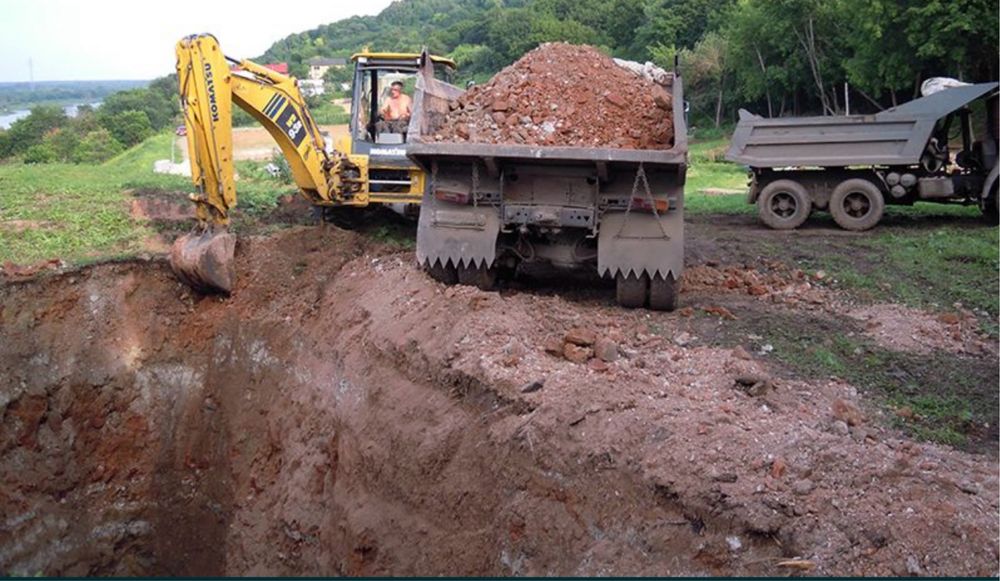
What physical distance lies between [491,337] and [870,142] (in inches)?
334

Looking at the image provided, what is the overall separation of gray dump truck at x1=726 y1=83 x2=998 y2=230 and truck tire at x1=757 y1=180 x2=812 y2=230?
0.05ft

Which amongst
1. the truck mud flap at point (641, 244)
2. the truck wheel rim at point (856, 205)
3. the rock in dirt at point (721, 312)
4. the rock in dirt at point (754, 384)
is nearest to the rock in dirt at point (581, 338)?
the rock in dirt at point (754, 384)

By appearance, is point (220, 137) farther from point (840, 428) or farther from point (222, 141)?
point (840, 428)

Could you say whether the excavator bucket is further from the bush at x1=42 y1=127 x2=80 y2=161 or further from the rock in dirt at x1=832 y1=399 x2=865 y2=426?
the bush at x1=42 y1=127 x2=80 y2=161

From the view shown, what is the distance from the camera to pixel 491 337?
246 inches

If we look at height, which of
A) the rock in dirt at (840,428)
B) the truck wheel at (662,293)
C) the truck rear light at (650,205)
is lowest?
the rock in dirt at (840,428)

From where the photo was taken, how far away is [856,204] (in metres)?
12.8

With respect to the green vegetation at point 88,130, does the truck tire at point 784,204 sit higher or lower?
lower

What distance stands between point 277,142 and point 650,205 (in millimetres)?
4523

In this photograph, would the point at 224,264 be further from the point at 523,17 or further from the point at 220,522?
the point at 523,17

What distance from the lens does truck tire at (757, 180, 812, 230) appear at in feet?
42.5

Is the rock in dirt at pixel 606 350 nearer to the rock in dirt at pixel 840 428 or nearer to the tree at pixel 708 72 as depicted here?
the rock in dirt at pixel 840 428

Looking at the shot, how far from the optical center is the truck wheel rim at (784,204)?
13086mm

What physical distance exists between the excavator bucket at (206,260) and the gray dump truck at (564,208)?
2.31 m
